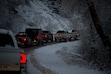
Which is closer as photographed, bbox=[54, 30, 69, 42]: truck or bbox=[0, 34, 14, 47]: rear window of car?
bbox=[0, 34, 14, 47]: rear window of car

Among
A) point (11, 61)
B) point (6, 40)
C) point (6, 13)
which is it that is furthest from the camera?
point (6, 13)

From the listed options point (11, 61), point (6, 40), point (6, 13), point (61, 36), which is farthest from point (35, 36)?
point (11, 61)

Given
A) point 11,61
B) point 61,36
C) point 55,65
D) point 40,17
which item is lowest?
point 55,65

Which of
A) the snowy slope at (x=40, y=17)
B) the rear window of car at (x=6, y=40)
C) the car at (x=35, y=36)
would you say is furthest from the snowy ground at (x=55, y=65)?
the snowy slope at (x=40, y=17)

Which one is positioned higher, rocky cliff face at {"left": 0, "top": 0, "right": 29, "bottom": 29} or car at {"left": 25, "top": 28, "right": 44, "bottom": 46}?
rocky cliff face at {"left": 0, "top": 0, "right": 29, "bottom": 29}

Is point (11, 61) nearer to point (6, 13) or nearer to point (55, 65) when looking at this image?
point (55, 65)

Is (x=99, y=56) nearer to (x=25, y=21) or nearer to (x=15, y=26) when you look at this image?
(x=15, y=26)

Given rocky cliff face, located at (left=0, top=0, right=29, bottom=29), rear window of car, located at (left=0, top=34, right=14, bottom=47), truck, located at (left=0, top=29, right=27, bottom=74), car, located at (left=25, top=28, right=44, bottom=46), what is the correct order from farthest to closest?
rocky cliff face, located at (left=0, top=0, right=29, bottom=29), car, located at (left=25, top=28, right=44, bottom=46), rear window of car, located at (left=0, top=34, right=14, bottom=47), truck, located at (left=0, top=29, right=27, bottom=74)

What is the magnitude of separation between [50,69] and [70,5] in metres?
6.50

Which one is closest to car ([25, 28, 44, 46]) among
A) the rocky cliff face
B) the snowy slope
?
the rocky cliff face

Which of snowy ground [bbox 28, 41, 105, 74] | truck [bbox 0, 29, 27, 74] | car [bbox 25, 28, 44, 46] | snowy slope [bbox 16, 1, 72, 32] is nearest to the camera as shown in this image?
truck [bbox 0, 29, 27, 74]

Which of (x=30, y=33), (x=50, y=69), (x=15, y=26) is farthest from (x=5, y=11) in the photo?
(x=50, y=69)

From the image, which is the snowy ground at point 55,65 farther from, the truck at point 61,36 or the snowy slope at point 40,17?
the snowy slope at point 40,17

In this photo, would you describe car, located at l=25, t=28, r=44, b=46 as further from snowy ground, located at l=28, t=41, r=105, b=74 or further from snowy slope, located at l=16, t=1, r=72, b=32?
snowy slope, located at l=16, t=1, r=72, b=32
